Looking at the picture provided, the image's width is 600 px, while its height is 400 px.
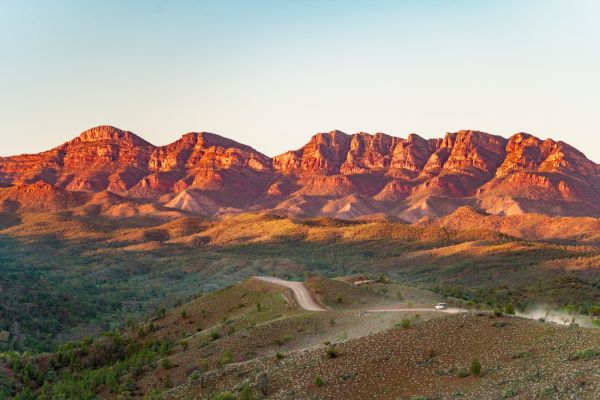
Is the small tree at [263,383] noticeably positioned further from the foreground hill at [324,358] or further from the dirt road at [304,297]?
the dirt road at [304,297]

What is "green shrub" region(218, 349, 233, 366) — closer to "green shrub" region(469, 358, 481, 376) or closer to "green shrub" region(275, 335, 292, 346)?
"green shrub" region(275, 335, 292, 346)


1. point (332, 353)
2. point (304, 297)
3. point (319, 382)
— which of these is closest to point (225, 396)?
point (319, 382)

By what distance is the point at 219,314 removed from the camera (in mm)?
63750

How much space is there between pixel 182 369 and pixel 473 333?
20.1 m

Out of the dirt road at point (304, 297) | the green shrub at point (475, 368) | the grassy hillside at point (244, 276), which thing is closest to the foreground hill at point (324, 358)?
the green shrub at point (475, 368)

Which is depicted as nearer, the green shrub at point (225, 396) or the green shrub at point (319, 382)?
the green shrub at point (319, 382)

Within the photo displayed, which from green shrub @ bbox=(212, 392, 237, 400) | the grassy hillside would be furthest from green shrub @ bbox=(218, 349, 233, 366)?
the grassy hillside

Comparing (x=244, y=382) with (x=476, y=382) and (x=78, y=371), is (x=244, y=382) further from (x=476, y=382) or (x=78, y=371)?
(x=78, y=371)

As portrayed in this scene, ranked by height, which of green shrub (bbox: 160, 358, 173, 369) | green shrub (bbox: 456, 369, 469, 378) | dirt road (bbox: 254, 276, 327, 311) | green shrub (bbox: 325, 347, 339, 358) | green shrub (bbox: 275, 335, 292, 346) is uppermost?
green shrub (bbox: 456, 369, 469, 378)

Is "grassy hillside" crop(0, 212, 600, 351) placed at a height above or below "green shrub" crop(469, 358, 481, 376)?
below

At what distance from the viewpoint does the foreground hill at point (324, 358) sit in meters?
29.9

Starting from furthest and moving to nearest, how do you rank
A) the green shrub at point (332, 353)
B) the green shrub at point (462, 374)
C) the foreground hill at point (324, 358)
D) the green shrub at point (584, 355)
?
the green shrub at point (332, 353)
the green shrub at point (462, 374)
the foreground hill at point (324, 358)
the green shrub at point (584, 355)

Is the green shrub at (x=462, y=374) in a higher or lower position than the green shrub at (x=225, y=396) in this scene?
higher

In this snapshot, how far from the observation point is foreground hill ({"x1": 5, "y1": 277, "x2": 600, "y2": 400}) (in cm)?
2989
